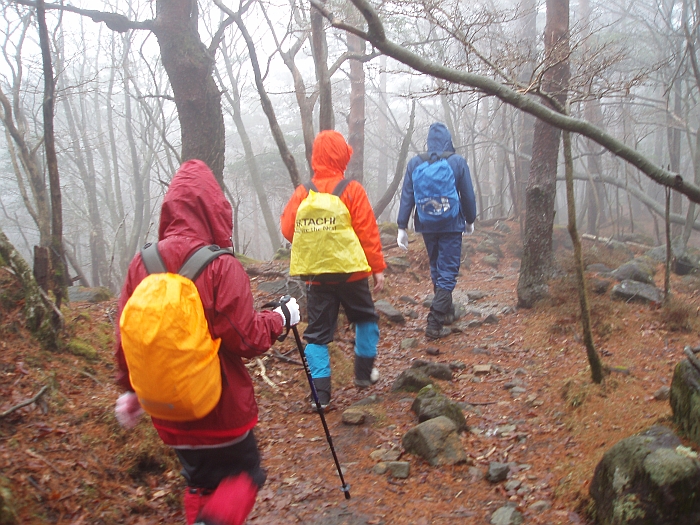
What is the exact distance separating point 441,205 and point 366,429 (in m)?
3.09

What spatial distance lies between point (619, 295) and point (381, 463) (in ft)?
13.5

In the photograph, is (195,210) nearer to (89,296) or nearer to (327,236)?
(327,236)

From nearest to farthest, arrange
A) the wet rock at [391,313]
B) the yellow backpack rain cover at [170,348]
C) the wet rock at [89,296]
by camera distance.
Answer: the yellow backpack rain cover at [170,348], the wet rock at [391,313], the wet rock at [89,296]

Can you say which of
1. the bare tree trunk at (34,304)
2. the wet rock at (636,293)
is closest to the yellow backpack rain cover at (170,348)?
the bare tree trunk at (34,304)

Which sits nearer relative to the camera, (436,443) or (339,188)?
(436,443)

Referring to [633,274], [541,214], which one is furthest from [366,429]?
[633,274]

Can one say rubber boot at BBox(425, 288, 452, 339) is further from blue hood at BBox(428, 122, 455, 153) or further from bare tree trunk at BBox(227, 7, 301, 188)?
bare tree trunk at BBox(227, 7, 301, 188)

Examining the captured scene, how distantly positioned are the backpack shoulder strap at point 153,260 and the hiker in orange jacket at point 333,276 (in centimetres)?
226

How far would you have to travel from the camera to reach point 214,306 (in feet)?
7.79

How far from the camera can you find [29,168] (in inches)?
323

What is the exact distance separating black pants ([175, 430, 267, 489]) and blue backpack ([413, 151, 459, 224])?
438 centimetres

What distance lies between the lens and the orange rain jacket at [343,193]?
15.1 ft

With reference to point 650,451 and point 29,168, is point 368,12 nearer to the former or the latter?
point 650,451

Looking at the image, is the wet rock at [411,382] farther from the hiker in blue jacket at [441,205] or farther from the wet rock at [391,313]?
the wet rock at [391,313]
